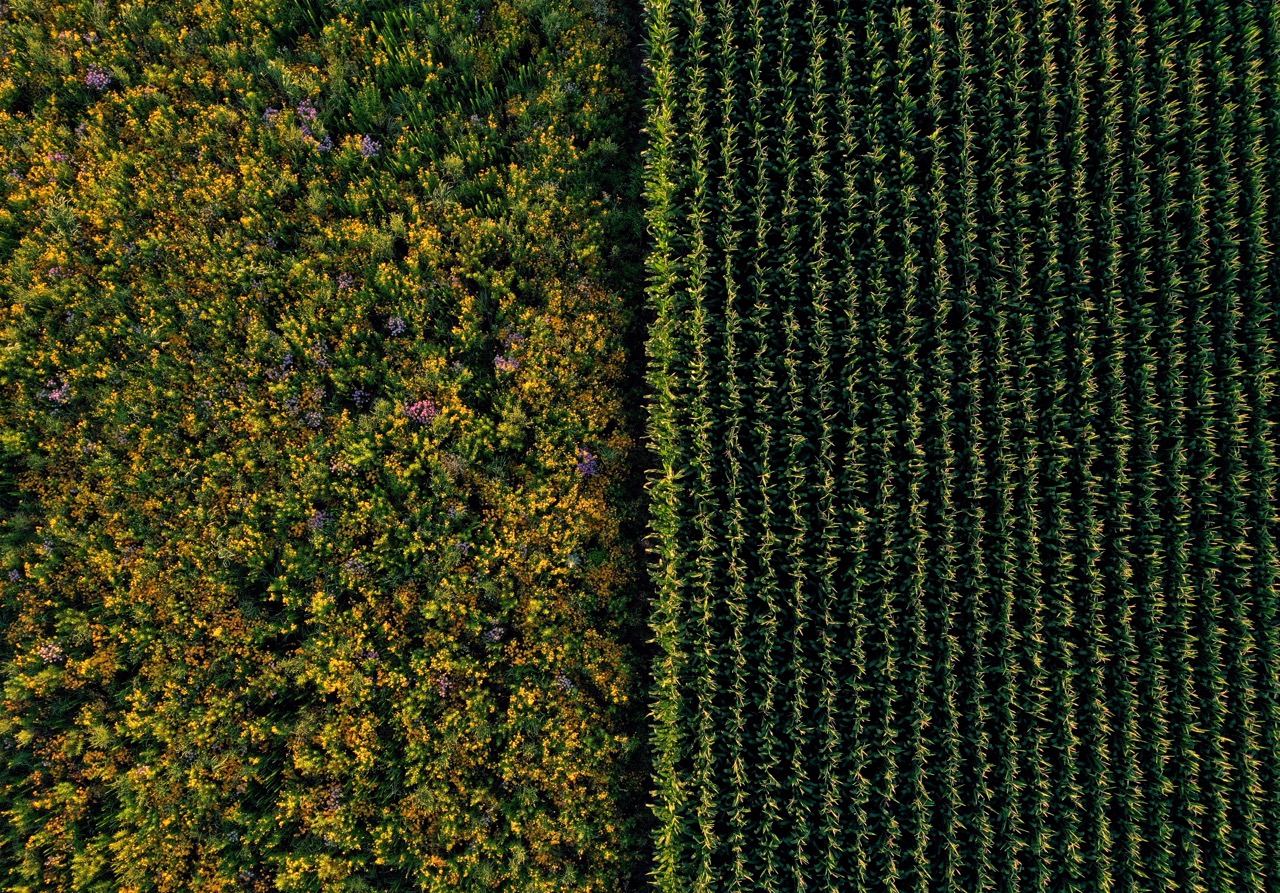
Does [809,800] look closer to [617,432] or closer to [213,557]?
[617,432]

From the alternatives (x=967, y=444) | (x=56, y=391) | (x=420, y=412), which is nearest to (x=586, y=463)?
(x=420, y=412)

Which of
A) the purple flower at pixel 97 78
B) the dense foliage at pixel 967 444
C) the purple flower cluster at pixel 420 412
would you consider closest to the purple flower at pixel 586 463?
the dense foliage at pixel 967 444

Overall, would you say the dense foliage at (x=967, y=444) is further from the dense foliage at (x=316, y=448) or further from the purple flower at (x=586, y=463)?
the dense foliage at (x=316, y=448)

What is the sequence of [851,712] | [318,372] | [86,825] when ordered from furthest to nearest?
1. [318,372]
2. [86,825]
3. [851,712]

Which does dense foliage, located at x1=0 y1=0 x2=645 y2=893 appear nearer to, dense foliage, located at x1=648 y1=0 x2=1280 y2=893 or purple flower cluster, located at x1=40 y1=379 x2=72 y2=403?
purple flower cluster, located at x1=40 y1=379 x2=72 y2=403

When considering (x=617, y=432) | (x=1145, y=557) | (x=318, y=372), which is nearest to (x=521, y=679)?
(x=617, y=432)

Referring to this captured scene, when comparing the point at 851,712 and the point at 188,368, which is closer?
the point at 851,712

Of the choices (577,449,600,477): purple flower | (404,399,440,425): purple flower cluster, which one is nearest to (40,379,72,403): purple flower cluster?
(404,399,440,425): purple flower cluster
